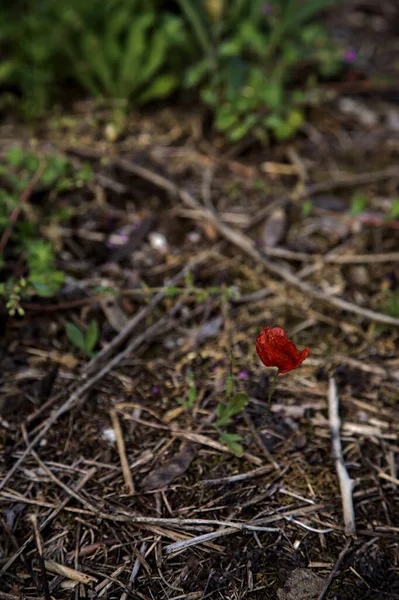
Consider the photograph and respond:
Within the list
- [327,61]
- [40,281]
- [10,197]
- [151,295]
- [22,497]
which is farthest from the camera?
[327,61]

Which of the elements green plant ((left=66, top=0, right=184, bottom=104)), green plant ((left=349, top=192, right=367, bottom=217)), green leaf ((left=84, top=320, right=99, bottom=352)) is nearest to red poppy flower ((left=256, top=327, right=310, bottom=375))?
green leaf ((left=84, top=320, right=99, bottom=352))

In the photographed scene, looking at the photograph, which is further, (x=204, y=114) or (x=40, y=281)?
(x=204, y=114)

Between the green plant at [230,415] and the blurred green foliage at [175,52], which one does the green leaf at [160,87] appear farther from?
the green plant at [230,415]

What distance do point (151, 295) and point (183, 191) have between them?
0.68 m

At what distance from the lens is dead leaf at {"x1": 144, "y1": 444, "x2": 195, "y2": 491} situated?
163 cm

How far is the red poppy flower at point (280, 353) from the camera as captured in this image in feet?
4.81

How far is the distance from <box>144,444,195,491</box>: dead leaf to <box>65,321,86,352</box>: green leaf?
21.2 inches

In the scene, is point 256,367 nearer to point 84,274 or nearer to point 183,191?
point 84,274

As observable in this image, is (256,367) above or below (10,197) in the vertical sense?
below

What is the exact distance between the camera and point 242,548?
146 centimetres

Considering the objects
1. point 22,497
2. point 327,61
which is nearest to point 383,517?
point 22,497

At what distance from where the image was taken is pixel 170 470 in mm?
1658

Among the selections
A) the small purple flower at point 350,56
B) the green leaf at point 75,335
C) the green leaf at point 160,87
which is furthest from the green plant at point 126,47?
the green leaf at point 75,335

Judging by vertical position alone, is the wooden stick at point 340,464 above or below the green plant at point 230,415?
below
